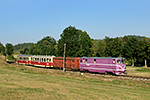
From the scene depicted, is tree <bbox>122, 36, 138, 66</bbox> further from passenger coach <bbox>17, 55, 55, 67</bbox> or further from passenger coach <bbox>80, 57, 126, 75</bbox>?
passenger coach <bbox>17, 55, 55, 67</bbox>

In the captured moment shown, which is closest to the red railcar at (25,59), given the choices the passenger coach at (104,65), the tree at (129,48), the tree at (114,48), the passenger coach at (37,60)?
the passenger coach at (37,60)

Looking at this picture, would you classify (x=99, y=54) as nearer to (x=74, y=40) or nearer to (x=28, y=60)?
(x=74, y=40)

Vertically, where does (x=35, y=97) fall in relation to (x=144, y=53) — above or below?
below

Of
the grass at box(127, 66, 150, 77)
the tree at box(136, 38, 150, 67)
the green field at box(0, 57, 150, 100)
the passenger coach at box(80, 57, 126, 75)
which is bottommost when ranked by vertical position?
the grass at box(127, 66, 150, 77)

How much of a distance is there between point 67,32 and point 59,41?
4.88 m

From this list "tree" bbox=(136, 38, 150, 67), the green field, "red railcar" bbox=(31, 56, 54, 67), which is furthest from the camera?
"tree" bbox=(136, 38, 150, 67)

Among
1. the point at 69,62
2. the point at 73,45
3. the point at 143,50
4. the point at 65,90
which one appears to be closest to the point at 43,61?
the point at 69,62

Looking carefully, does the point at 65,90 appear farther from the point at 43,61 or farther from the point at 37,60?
the point at 37,60

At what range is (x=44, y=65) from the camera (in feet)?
133

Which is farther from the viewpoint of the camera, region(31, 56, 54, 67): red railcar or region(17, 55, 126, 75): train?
region(31, 56, 54, 67): red railcar

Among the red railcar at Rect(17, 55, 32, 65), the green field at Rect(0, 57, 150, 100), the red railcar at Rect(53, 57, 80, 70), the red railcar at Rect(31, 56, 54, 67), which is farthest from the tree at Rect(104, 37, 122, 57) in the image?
the green field at Rect(0, 57, 150, 100)

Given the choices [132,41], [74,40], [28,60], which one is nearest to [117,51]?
[132,41]

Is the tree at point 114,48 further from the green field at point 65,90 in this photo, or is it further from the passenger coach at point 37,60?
the green field at point 65,90

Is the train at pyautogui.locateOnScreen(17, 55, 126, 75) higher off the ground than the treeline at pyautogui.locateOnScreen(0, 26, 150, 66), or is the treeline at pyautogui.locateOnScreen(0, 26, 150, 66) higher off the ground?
the treeline at pyautogui.locateOnScreen(0, 26, 150, 66)
